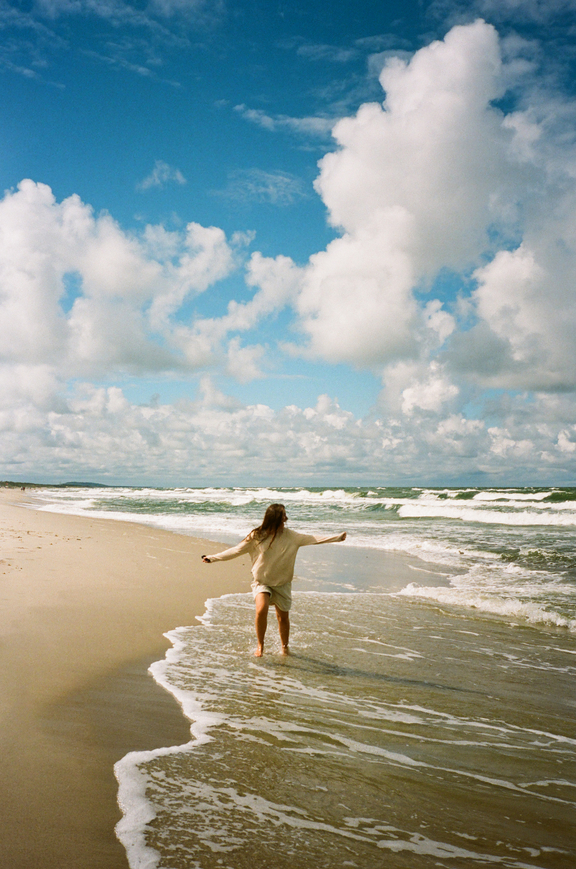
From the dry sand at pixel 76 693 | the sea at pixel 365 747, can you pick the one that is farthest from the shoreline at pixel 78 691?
the sea at pixel 365 747

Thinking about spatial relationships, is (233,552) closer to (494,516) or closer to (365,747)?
(365,747)

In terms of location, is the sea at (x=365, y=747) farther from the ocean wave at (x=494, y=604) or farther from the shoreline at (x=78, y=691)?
the shoreline at (x=78, y=691)

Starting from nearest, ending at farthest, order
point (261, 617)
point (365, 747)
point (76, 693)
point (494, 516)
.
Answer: point (365, 747)
point (76, 693)
point (261, 617)
point (494, 516)

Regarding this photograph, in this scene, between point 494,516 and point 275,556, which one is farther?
point 494,516

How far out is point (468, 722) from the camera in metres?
4.45

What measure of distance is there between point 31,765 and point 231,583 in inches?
307

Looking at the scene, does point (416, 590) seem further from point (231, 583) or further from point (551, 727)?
point (551, 727)

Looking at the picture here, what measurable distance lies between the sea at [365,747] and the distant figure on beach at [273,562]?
1.41 ft

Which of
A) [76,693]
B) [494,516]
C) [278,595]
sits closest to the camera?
[76,693]

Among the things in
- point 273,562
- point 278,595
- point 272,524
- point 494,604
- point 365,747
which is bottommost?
point 494,604

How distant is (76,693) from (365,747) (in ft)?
7.98

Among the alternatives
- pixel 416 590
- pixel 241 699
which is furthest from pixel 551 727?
pixel 416 590

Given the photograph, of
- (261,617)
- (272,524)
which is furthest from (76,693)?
(272,524)

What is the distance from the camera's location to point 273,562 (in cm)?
595
